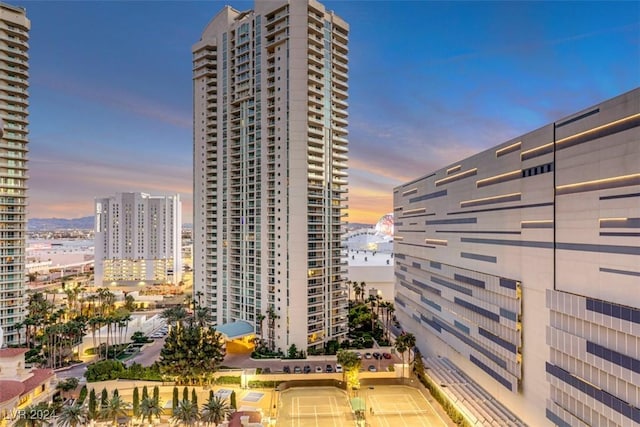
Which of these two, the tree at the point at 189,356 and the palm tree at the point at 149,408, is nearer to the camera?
the palm tree at the point at 149,408

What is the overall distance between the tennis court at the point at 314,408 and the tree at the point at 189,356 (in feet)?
32.1

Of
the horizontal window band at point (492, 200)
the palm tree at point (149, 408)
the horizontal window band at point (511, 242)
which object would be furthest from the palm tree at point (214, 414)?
the horizontal window band at point (492, 200)

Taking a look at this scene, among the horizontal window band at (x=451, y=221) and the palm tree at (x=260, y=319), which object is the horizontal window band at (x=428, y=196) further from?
the palm tree at (x=260, y=319)

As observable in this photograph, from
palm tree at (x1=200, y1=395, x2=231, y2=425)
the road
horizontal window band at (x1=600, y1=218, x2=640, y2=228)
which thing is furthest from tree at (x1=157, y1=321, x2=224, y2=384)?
horizontal window band at (x1=600, y1=218, x2=640, y2=228)

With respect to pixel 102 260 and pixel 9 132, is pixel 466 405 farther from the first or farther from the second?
pixel 102 260

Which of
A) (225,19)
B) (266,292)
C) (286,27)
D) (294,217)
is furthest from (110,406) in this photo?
(225,19)

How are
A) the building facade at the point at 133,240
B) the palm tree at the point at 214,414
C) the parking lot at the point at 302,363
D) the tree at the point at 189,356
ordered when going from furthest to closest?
the building facade at the point at 133,240, the parking lot at the point at 302,363, the tree at the point at 189,356, the palm tree at the point at 214,414

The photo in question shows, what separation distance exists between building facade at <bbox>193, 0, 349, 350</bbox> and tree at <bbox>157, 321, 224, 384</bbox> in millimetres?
12879

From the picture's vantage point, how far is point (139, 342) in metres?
66.4

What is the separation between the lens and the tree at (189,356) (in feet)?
150

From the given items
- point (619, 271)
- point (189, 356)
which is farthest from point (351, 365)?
point (619, 271)

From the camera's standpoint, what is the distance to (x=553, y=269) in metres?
30.5

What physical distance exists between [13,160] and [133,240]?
224ft

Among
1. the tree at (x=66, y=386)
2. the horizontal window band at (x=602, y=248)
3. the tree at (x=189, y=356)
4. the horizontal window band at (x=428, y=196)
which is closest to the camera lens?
the horizontal window band at (x=602, y=248)
